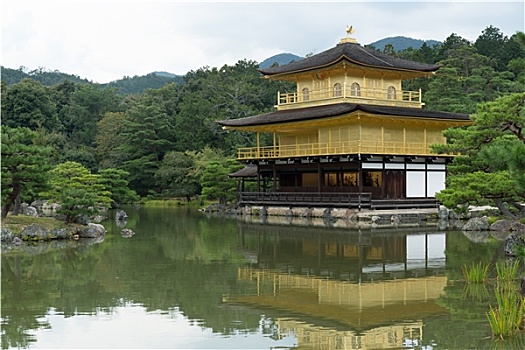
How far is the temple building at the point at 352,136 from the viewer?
3083 centimetres

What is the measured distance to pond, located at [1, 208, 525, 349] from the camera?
8727 mm

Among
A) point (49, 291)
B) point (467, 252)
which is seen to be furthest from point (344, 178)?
point (49, 291)

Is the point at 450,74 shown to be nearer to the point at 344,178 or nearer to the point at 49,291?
the point at 344,178

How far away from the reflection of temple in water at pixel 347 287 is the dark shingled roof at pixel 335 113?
1088cm

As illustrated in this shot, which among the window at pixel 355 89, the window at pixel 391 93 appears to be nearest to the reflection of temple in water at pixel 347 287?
the window at pixel 355 89

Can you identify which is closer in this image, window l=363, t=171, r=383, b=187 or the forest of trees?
window l=363, t=171, r=383, b=187

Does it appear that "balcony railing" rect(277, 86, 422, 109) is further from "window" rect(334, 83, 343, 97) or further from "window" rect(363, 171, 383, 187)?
"window" rect(363, 171, 383, 187)

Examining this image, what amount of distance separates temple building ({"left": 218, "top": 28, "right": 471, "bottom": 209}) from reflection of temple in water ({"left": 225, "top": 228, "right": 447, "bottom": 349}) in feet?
35.0

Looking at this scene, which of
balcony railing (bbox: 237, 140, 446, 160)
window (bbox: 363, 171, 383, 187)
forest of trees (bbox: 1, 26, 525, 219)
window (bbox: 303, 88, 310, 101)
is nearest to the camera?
balcony railing (bbox: 237, 140, 446, 160)

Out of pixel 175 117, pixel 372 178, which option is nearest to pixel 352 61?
pixel 372 178

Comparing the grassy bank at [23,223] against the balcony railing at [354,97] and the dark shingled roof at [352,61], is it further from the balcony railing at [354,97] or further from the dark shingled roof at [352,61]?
the balcony railing at [354,97]

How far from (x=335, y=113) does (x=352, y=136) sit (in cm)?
191

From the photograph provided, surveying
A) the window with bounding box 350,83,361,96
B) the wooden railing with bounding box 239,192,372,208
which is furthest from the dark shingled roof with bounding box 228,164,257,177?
the window with bounding box 350,83,361,96

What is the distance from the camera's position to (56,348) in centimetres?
835
